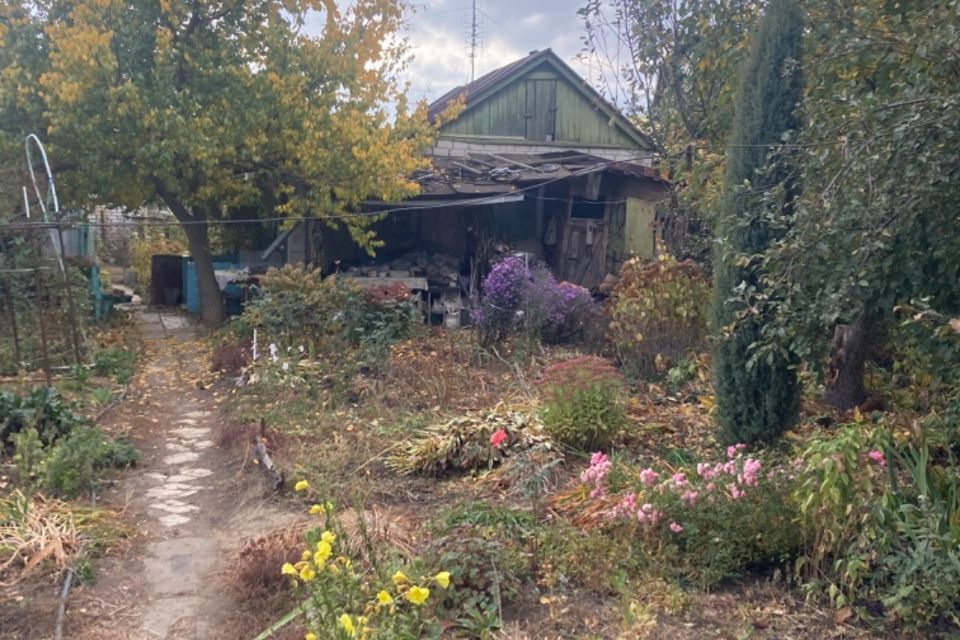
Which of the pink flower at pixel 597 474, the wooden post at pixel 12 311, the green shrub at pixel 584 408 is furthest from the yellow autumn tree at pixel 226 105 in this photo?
the pink flower at pixel 597 474

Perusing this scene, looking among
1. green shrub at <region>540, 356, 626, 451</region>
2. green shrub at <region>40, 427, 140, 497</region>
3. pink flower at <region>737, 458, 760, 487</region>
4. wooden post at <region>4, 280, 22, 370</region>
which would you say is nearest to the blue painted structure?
wooden post at <region>4, 280, 22, 370</region>

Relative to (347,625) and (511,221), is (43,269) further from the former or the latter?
(347,625)

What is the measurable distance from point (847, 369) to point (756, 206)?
6.51ft

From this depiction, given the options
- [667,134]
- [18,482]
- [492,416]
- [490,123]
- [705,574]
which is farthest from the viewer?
[490,123]

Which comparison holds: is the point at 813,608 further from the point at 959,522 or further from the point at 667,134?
the point at 667,134

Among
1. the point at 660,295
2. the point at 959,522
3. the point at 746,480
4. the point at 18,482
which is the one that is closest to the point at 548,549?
the point at 746,480

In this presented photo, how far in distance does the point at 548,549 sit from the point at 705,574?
0.79 m

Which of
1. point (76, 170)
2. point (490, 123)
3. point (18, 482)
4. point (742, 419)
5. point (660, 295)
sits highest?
point (490, 123)

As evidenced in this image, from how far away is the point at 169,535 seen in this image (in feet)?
16.6

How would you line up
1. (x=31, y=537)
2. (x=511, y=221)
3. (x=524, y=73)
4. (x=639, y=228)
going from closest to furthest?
1. (x=31, y=537)
2. (x=639, y=228)
3. (x=511, y=221)
4. (x=524, y=73)

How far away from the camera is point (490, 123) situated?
17.8 meters

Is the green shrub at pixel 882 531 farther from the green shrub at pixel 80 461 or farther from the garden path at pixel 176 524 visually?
the green shrub at pixel 80 461

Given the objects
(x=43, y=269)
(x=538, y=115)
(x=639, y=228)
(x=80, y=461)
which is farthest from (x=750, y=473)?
(x=538, y=115)

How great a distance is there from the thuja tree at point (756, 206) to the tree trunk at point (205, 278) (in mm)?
9800
